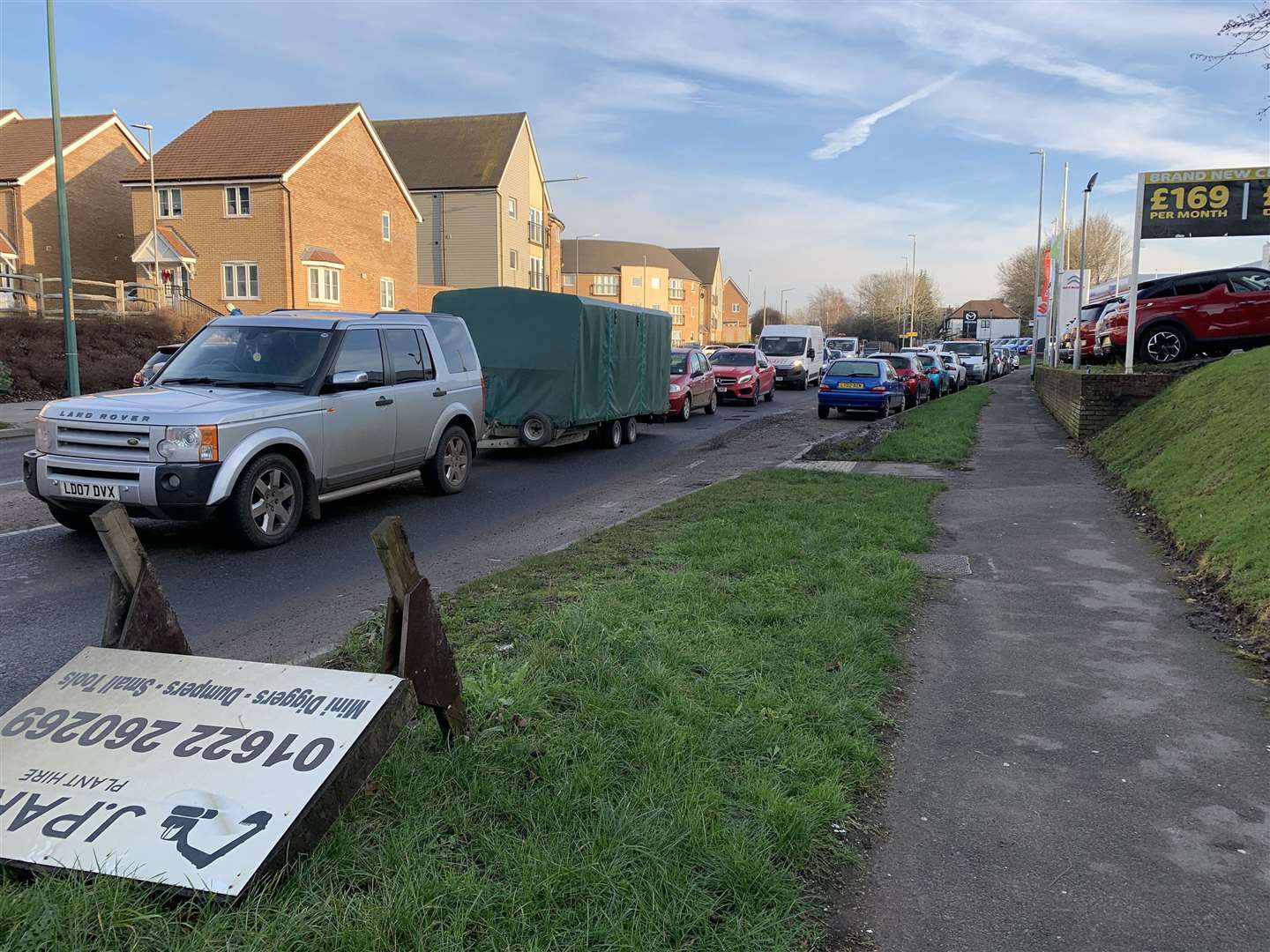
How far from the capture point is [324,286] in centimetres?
4175

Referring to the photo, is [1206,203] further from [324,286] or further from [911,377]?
[324,286]

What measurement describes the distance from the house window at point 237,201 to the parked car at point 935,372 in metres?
28.0

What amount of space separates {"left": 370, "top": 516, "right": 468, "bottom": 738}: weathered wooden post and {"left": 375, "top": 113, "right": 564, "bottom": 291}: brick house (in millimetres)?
53115

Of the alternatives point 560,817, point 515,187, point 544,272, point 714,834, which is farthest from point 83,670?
point 544,272

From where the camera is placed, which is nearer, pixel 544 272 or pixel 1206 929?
pixel 1206 929

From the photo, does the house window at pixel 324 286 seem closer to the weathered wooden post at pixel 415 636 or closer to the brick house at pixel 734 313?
the weathered wooden post at pixel 415 636

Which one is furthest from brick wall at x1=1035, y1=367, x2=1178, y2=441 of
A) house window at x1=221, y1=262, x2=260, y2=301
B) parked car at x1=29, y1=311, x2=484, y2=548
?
house window at x1=221, y1=262, x2=260, y2=301

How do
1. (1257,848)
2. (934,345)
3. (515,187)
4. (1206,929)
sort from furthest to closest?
(515,187) → (934,345) → (1257,848) → (1206,929)

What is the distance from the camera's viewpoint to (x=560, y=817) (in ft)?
10.4

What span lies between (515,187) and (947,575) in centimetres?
5363

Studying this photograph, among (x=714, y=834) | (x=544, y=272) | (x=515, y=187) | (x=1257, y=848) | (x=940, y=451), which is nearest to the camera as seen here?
(x=714, y=834)

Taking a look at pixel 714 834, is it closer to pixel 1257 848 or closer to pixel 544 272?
pixel 1257 848

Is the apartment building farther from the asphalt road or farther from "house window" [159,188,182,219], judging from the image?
the asphalt road

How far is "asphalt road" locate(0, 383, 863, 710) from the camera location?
5.66 m
